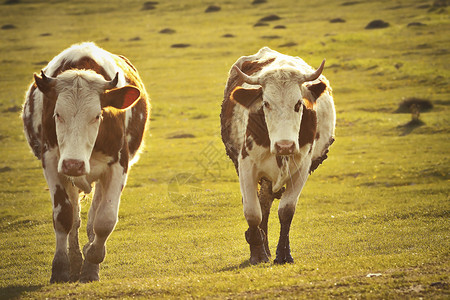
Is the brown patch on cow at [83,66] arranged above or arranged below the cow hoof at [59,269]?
above

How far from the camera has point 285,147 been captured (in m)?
8.02

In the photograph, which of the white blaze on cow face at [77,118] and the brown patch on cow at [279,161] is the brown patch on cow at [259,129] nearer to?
the brown patch on cow at [279,161]

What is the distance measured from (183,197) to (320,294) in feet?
32.5

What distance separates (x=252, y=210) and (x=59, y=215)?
2.50m

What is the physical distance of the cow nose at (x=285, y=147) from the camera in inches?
316

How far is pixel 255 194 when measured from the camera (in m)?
8.97

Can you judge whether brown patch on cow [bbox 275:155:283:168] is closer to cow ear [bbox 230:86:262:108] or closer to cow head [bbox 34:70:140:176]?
cow ear [bbox 230:86:262:108]

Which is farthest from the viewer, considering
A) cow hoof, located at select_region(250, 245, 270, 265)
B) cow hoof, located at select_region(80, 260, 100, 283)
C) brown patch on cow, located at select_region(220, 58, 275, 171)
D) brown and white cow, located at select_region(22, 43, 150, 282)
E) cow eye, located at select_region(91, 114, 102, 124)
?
brown patch on cow, located at select_region(220, 58, 275, 171)

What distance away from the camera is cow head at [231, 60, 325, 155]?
8.15 meters

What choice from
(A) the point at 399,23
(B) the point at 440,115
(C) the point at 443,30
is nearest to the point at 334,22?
(A) the point at 399,23

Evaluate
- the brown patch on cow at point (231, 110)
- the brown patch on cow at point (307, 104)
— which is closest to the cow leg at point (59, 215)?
the brown patch on cow at point (231, 110)

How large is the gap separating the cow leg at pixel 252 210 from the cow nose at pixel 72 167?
Answer: 100 inches

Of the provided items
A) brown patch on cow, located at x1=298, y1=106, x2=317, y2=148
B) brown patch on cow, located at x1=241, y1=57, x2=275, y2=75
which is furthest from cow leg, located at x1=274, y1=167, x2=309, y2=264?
brown patch on cow, located at x1=241, y1=57, x2=275, y2=75

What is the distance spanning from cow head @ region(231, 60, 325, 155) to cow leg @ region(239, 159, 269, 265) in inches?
31.4
